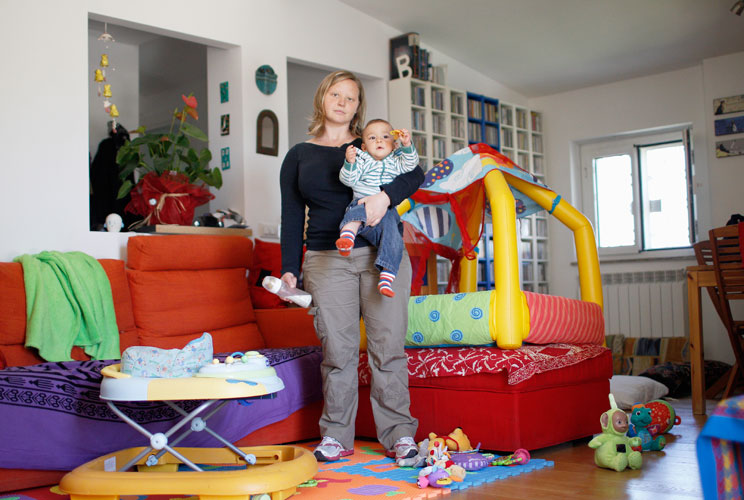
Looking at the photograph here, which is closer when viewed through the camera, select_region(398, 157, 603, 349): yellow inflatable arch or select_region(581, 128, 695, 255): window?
select_region(398, 157, 603, 349): yellow inflatable arch

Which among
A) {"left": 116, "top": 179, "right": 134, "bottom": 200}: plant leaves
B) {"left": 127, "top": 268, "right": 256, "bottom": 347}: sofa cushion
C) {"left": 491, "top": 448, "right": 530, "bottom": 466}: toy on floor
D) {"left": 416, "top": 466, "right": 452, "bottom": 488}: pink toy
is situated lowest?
{"left": 491, "top": 448, "right": 530, "bottom": 466}: toy on floor

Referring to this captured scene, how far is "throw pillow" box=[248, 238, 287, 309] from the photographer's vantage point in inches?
150

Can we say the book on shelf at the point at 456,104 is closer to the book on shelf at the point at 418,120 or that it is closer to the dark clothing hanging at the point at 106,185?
the book on shelf at the point at 418,120

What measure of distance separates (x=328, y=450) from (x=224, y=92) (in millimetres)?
2890

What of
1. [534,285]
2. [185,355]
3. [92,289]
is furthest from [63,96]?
[534,285]

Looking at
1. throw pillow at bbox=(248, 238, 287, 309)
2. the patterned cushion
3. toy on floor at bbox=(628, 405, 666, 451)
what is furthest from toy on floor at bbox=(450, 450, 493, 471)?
throw pillow at bbox=(248, 238, 287, 309)

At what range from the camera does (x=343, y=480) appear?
211 centimetres

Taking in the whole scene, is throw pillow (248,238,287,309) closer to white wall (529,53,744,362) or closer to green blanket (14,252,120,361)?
green blanket (14,252,120,361)

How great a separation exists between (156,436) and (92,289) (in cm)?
142

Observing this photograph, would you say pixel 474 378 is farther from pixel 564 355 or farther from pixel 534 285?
pixel 534 285

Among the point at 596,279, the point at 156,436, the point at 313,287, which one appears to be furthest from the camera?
the point at 596,279

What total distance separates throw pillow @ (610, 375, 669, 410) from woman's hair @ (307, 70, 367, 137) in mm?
2215

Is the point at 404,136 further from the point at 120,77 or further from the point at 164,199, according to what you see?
the point at 120,77

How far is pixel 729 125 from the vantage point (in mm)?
6141
